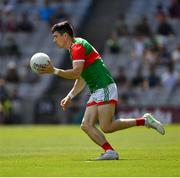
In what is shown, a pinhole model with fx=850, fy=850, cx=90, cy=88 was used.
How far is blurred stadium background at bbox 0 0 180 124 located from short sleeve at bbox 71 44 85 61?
23.5 m

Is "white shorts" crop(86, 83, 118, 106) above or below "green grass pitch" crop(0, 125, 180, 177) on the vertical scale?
above

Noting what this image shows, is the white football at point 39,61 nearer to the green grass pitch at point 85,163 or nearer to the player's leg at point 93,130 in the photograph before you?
the player's leg at point 93,130

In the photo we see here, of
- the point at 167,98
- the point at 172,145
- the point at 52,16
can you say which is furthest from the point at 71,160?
the point at 52,16

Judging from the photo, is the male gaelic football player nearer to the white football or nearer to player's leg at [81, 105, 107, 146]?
player's leg at [81, 105, 107, 146]

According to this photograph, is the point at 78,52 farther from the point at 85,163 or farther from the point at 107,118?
the point at 85,163

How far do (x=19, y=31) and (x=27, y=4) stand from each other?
2720mm

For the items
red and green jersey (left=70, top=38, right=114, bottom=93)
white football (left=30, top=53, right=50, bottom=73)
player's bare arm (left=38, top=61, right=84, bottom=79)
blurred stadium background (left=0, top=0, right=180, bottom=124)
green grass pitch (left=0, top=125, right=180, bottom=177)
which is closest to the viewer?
green grass pitch (left=0, top=125, right=180, bottom=177)

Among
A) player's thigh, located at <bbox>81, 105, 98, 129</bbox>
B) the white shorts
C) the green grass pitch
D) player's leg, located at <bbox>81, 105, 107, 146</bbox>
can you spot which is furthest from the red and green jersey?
the green grass pitch

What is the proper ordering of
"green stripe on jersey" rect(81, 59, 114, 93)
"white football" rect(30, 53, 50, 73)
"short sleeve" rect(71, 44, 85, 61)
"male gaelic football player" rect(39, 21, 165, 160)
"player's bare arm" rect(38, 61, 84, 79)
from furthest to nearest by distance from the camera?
"green stripe on jersey" rect(81, 59, 114, 93) < "male gaelic football player" rect(39, 21, 165, 160) < "short sleeve" rect(71, 44, 85, 61) < "white football" rect(30, 53, 50, 73) < "player's bare arm" rect(38, 61, 84, 79)

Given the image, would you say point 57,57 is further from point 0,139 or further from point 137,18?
point 0,139

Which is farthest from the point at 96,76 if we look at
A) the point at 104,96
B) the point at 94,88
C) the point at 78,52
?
the point at 78,52

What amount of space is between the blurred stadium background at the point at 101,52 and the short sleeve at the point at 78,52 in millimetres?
23522

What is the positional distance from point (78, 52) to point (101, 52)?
2884 centimetres

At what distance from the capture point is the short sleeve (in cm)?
1684
